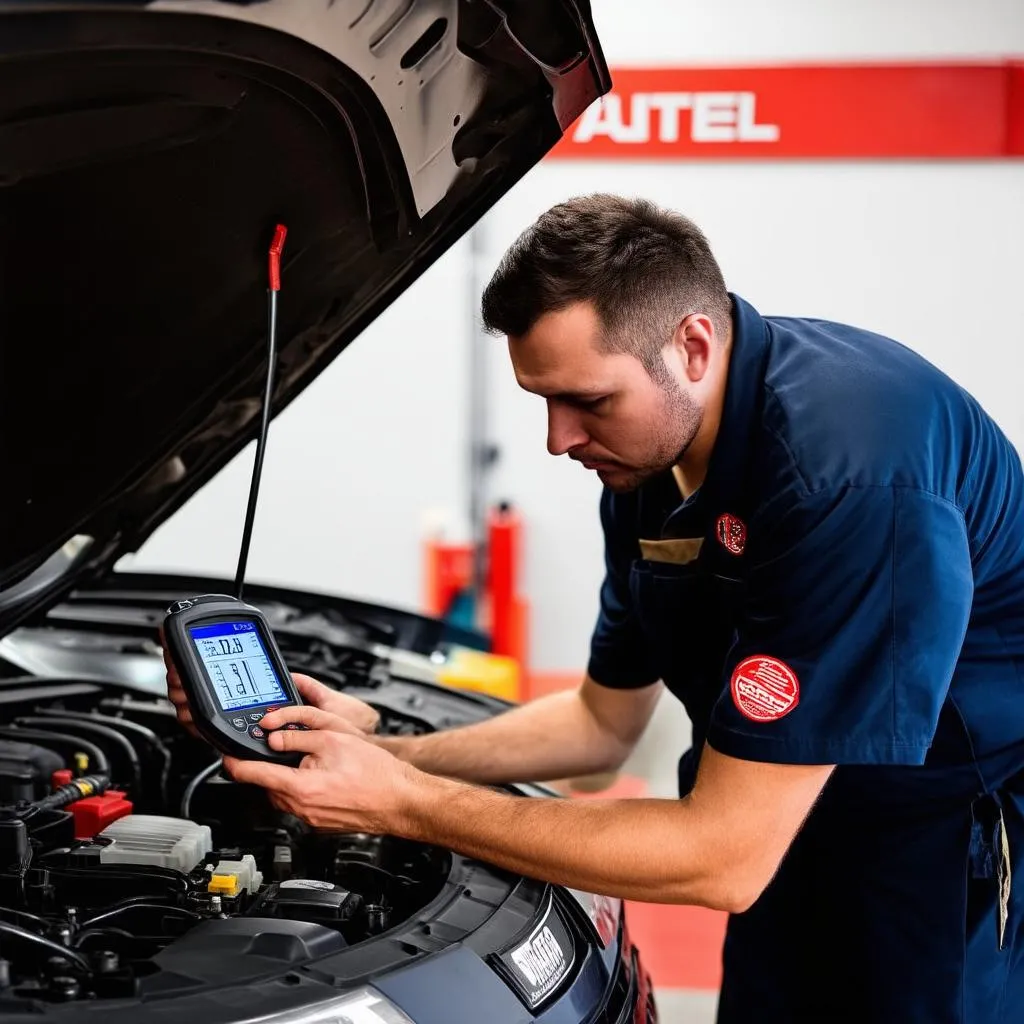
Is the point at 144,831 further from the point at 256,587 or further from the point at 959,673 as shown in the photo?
the point at 256,587

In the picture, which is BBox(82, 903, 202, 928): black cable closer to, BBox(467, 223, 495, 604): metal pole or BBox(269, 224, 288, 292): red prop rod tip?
BBox(269, 224, 288, 292): red prop rod tip

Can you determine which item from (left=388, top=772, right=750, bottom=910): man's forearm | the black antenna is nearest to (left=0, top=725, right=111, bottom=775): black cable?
the black antenna

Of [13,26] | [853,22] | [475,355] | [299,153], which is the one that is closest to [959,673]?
[299,153]

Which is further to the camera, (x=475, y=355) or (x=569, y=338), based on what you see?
(x=475, y=355)

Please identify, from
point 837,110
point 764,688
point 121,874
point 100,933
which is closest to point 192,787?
point 121,874

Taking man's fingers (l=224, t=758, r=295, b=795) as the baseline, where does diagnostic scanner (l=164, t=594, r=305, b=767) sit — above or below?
above

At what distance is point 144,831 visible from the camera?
4.87 ft

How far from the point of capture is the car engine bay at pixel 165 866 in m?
1.15

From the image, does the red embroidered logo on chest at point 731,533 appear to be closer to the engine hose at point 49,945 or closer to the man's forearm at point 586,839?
the man's forearm at point 586,839

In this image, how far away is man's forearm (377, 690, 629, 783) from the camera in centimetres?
176

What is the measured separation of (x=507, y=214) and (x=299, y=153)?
3409 mm

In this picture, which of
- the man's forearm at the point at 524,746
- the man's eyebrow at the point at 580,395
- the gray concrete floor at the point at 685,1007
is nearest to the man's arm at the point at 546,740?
the man's forearm at the point at 524,746

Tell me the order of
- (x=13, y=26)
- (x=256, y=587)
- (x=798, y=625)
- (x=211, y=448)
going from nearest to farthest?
→ (x=13, y=26) → (x=798, y=625) → (x=211, y=448) → (x=256, y=587)

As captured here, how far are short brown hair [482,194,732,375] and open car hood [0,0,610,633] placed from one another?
0.41 feet
